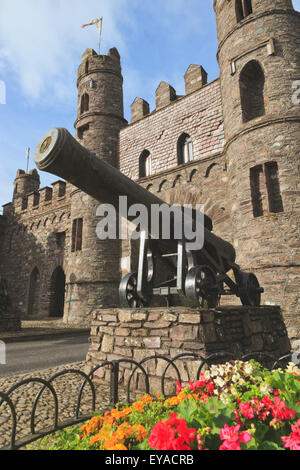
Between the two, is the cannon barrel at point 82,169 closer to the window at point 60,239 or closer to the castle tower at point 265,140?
the castle tower at point 265,140

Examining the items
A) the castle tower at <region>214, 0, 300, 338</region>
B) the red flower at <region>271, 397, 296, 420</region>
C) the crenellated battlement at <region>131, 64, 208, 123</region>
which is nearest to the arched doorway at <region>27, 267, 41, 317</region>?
the crenellated battlement at <region>131, 64, 208, 123</region>

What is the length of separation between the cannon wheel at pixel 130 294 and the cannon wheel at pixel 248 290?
2.16m

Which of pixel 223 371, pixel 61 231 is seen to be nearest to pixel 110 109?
pixel 61 231

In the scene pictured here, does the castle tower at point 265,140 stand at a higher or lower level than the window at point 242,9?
lower

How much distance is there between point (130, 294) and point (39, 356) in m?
2.46

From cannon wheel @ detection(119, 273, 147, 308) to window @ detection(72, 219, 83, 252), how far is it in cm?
890

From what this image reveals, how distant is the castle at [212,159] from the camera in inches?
327

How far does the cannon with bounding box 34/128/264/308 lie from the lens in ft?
10.8

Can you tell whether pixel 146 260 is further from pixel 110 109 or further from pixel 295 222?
pixel 110 109

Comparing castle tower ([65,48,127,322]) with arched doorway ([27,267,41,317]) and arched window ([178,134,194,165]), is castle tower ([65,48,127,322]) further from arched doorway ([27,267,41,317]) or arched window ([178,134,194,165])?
arched doorway ([27,267,41,317])

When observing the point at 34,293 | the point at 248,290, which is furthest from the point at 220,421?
the point at 34,293

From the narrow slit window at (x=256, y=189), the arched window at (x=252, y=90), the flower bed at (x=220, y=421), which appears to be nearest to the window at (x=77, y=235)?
the narrow slit window at (x=256, y=189)

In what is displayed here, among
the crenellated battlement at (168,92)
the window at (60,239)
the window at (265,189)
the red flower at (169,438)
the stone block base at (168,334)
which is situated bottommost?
the red flower at (169,438)
